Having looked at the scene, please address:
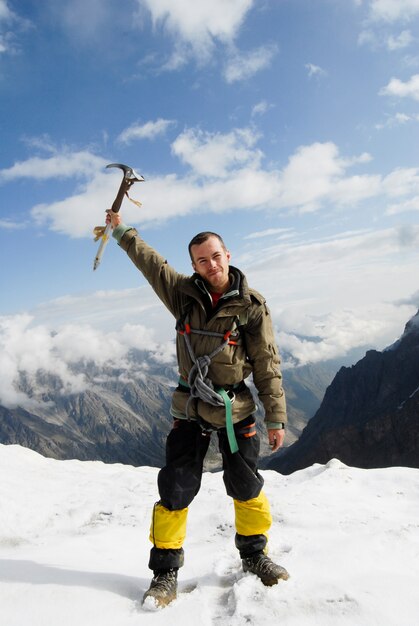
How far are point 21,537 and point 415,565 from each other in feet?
23.5

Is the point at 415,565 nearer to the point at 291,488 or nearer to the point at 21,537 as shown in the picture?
the point at 291,488

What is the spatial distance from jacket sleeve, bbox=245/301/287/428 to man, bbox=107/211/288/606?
13mm

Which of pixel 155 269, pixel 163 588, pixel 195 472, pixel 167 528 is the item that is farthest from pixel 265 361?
pixel 163 588

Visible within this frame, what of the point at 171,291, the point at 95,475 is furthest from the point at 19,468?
the point at 171,291

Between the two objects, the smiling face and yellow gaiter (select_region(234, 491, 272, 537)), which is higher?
the smiling face

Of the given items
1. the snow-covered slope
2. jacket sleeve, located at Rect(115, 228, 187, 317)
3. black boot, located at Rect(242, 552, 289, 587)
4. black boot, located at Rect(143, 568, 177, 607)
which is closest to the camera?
the snow-covered slope

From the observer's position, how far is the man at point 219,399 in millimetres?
5129

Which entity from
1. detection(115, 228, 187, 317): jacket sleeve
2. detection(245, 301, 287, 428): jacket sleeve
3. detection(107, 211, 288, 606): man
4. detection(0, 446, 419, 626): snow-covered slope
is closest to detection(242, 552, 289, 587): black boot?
detection(107, 211, 288, 606): man

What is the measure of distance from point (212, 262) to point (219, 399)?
1.79 m

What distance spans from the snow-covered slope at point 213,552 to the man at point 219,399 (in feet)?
2.16

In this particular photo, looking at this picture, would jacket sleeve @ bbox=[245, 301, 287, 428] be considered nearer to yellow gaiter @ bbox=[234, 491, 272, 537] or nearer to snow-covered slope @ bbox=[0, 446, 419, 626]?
yellow gaiter @ bbox=[234, 491, 272, 537]

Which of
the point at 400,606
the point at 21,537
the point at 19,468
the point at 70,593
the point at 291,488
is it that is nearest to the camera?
the point at 400,606

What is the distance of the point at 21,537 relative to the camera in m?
7.97

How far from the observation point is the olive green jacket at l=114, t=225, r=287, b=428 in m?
5.16
